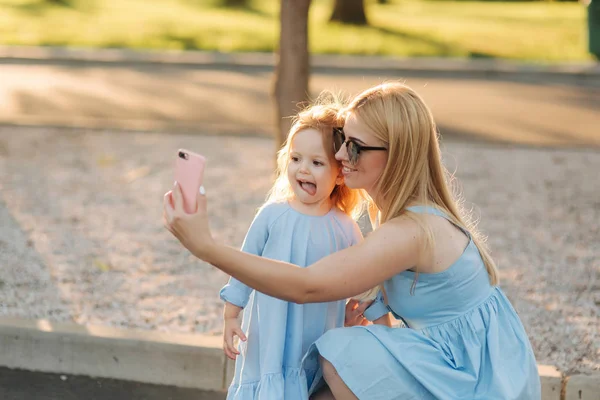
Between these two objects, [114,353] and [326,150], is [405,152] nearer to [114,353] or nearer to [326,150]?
[326,150]

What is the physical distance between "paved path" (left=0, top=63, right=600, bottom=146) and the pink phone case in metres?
6.80

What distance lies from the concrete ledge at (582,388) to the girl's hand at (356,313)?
107 cm

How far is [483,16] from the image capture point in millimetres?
22938

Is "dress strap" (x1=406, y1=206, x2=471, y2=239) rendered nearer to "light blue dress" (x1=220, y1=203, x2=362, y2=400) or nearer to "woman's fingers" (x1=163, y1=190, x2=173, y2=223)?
"light blue dress" (x1=220, y1=203, x2=362, y2=400)

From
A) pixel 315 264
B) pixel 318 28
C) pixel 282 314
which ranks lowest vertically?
pixel 318 28

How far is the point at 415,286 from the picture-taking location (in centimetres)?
303

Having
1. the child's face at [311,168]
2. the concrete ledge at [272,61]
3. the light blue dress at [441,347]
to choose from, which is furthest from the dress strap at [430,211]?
the concrete ledge at [272,61]

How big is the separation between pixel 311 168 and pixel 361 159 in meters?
0.19

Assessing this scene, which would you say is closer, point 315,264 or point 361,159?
point 315,264

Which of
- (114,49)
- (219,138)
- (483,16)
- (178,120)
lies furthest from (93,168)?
(483,16)

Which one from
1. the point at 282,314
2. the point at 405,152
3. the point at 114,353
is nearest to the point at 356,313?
the point at 282,314

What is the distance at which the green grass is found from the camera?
53.9ft

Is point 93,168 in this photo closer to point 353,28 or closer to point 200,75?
point 200,75

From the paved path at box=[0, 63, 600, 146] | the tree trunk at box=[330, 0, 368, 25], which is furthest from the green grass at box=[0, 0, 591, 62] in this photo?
the paved path at box=[0, 63, 600, 146]
